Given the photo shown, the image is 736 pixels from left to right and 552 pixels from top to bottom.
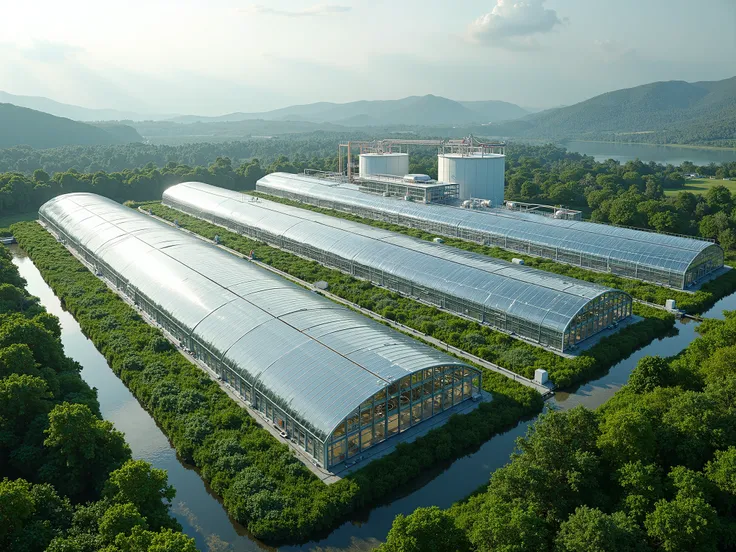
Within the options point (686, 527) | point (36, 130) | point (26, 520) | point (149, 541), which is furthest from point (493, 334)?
point (36, 130)

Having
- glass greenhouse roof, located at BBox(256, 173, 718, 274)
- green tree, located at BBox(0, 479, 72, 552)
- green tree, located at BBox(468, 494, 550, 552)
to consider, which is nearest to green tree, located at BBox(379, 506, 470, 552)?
green tree, located at BBox(468, 494, 550, 552)

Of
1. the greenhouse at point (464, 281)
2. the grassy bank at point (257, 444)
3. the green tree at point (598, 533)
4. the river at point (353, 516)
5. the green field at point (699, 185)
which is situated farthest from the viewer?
the green field at point (699, 185)

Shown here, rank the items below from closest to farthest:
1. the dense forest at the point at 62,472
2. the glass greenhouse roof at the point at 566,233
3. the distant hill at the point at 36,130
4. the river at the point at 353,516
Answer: the dense forest at the point at 62,472 → the river at the point at 353,516 → the glass greenhouse roof at the point at 566,233 → the distant hill at the point at 36,130

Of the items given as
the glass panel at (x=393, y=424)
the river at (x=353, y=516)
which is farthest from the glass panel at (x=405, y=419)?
the river at (x=353, y=516)

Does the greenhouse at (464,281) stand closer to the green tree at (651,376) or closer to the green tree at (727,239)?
the green tree at (651,376)

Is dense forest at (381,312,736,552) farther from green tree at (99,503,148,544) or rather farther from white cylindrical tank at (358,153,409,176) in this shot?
white cylindrical tank at (358,153,409,176)
